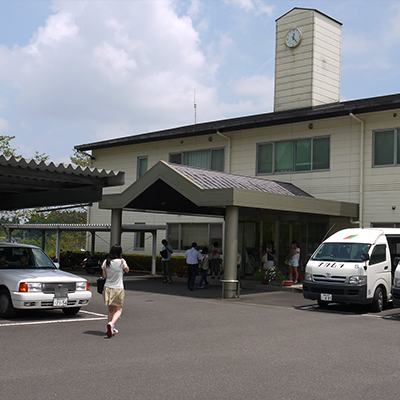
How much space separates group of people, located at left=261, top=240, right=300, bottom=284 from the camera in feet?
65.3

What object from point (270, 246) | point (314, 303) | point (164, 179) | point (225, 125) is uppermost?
point (225, 125)

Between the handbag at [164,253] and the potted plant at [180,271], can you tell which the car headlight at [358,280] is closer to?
the handbag at [164,253]

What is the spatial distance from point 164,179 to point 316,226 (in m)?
7.35

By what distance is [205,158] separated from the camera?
26109 millimetres

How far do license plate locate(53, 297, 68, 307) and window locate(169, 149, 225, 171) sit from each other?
585 inches

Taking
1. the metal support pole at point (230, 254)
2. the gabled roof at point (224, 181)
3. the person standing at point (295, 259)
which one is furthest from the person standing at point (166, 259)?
the person standing at point (295, 259)

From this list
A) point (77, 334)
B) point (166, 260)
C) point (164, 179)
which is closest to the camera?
point (77, 334)

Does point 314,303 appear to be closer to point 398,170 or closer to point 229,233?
point 229,233

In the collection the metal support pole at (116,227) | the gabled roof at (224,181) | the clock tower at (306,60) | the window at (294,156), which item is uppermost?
the clock tower at (306,60)

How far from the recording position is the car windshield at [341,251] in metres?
14.7

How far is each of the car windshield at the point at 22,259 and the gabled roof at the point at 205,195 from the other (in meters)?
5.32

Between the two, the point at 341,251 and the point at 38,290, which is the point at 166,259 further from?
the point at 38,290

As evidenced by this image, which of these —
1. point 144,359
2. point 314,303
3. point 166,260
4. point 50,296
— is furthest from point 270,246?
point 144,359

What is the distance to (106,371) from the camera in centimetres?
704
